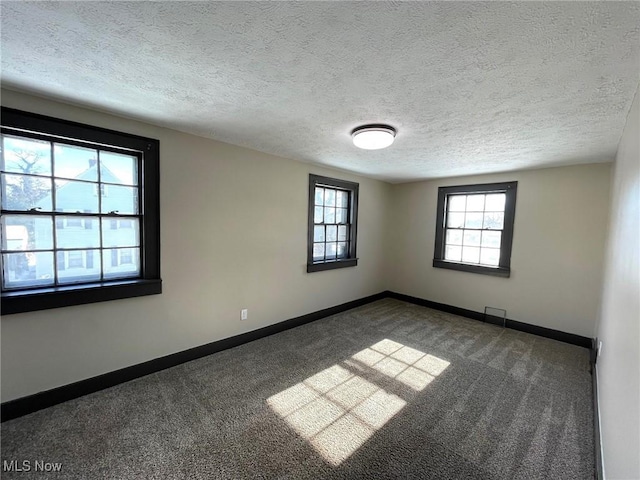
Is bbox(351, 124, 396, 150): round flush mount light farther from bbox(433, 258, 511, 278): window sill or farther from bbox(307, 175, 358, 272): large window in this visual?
bbox(433, 258, 511, 278): window sill

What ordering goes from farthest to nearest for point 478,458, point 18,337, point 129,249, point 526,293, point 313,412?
point 526,293
point 129,249
point 313,412
point 18,337
point 478,458

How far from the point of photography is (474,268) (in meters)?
4.21

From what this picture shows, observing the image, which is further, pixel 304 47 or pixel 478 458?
pixel 478 458

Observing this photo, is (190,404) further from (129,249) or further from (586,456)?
(586,456)

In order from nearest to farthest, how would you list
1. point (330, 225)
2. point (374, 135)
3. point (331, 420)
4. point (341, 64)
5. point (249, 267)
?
point (341, 64)
point (331, 420)
point (374, 135)
point (249, 267)
point (330, 225)

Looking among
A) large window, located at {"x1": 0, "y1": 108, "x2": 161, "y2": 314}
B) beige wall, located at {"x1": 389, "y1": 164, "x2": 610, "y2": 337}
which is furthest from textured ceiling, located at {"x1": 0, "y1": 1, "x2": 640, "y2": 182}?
beige wall, located at {"x1": 389, "y1": 164, "x2": 610, "y2": 337}

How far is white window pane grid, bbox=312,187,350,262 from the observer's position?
4.10 m

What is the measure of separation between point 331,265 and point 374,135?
232cm

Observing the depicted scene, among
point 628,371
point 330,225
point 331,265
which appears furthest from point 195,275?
point 628,371

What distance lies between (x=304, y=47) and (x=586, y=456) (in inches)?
118

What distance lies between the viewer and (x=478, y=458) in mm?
1708

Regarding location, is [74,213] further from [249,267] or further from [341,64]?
[341,64]

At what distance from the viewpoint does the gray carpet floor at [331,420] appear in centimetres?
163

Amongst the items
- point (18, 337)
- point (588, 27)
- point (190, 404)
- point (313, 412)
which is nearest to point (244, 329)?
point (190, 404)
